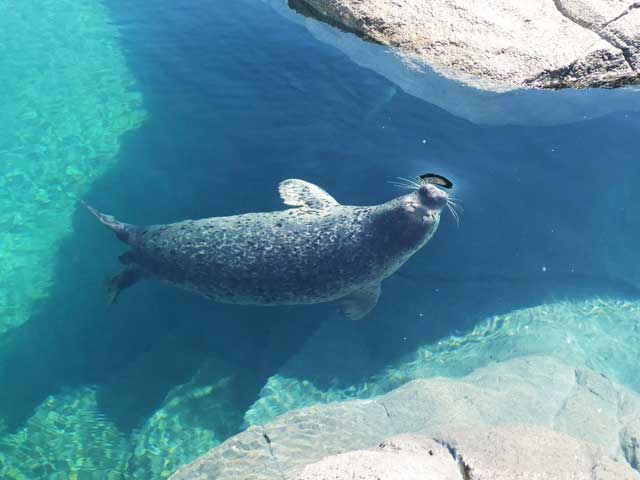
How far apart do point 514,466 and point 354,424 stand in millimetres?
1294

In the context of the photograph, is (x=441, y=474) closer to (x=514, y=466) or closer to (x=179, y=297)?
(x=514, y=466)

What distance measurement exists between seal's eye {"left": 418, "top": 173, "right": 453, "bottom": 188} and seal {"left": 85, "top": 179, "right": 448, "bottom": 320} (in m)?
0.23

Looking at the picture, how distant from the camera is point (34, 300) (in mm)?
5891

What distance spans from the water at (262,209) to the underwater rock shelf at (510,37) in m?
0.32

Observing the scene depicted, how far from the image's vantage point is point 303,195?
554 centimetres

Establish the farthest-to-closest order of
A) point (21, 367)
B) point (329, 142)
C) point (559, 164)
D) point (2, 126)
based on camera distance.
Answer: point (2, 126)
point (329, 142)
point (559, 164)
point (21, 367)

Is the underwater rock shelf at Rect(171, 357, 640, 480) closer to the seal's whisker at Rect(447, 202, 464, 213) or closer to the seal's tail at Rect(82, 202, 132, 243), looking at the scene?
the seal's whisker at Rect(447, 202, 464, 213)

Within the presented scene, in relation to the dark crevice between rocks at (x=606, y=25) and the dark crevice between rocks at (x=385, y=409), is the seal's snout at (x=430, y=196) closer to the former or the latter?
the dark crevice between rocks at (x=385, y=409)

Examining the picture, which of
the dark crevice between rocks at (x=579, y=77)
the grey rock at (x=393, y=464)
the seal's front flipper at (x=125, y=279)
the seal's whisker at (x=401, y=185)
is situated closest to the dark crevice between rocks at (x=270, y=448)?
the grey rock at (x=393, y=464)

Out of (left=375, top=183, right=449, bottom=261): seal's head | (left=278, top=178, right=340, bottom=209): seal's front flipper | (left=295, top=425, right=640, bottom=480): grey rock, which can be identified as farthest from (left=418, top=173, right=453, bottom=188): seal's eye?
(left=295, top=425, right=640, bottom=480): grey rock

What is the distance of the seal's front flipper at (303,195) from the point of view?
546cm

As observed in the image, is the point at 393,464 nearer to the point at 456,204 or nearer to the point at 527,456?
the point at 527,456

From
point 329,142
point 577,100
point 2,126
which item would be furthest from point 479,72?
point 2,126

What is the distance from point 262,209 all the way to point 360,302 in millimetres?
1453
